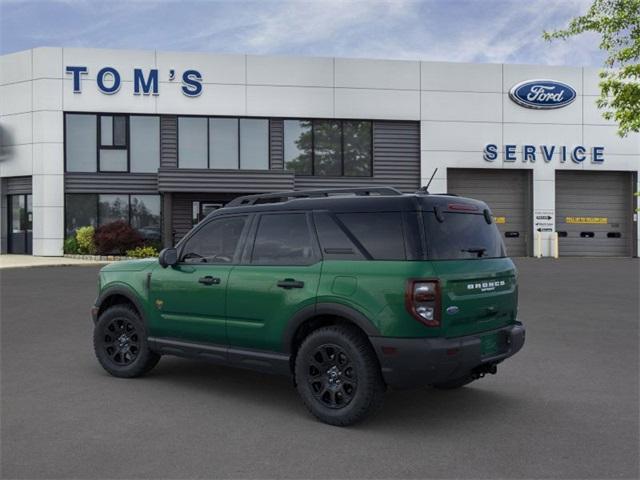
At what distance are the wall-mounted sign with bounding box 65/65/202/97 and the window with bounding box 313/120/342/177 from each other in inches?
215

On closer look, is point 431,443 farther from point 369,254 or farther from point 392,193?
point 392,193

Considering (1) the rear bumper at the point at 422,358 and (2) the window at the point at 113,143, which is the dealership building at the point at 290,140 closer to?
(2) the window at the point at 113,143

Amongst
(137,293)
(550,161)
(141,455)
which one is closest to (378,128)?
(550,161)

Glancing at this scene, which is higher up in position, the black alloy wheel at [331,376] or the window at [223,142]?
the window at [223,142]

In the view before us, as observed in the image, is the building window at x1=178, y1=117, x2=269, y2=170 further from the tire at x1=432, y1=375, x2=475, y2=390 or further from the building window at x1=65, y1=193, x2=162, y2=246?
the tire at x1=432, y1=375, x2=475, y2=390

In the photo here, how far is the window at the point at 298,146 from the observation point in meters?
28.2

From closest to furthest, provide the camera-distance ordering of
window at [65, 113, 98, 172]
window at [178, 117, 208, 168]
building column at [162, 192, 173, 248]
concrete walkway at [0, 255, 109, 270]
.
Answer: concrete walkway at [0, 255, 109, 270], building column at [162, 192, 173, 248], window at [65, 113, 98, 172], window at [178, 117, 208, 168]

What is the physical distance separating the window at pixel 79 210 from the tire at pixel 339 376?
23.9 m

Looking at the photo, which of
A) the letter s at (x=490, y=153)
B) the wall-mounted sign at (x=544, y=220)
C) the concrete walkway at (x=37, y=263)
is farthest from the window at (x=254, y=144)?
the wall-mounted sign at (x=544, y=220)

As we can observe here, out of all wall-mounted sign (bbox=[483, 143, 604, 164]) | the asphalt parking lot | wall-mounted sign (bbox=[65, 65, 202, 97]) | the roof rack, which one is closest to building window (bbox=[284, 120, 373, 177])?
wall-mounted sign (bbox=[65, 65, 202, 97])

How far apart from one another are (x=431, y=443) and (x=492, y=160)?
86.4 feet

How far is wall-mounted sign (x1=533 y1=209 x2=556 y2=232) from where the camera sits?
2966 centimetres

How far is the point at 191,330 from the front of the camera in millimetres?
5883

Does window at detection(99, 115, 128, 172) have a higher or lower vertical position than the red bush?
higher
